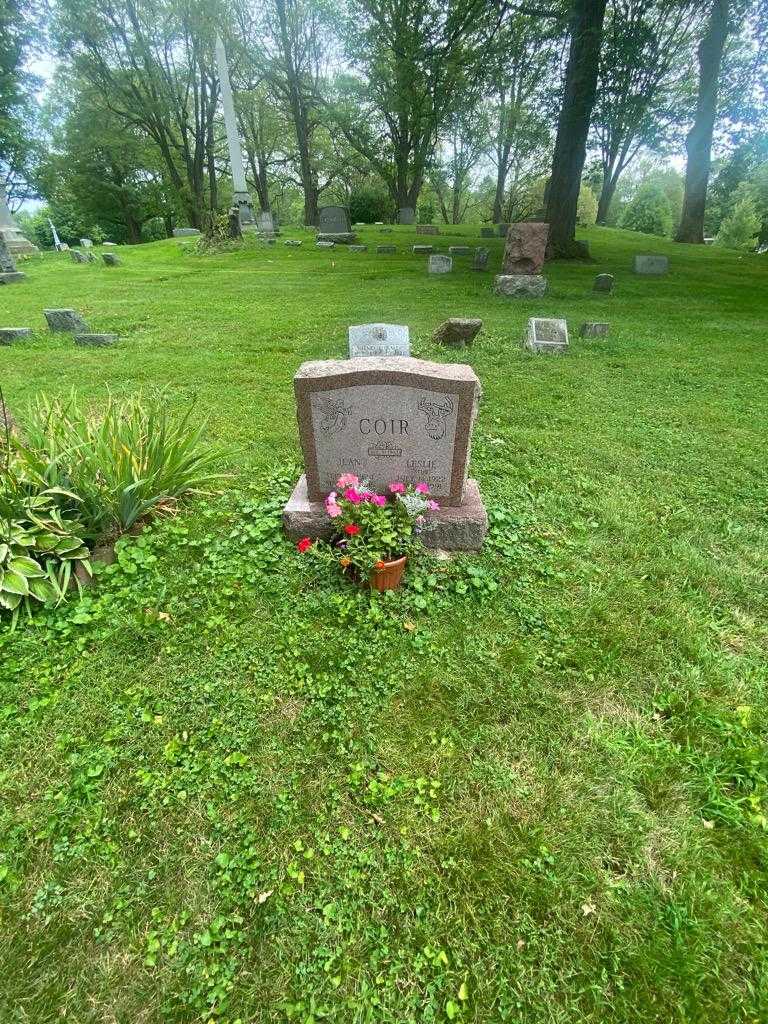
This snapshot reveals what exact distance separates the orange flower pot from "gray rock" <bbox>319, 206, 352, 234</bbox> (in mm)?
21904

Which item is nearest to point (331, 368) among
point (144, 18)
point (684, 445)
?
point (684, 445)

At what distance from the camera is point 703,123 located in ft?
59.9

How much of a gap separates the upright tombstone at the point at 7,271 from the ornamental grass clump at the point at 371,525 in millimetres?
15694

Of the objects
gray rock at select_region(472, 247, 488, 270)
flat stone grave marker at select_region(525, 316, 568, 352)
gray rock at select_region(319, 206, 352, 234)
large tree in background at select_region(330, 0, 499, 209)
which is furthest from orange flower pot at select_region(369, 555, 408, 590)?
gray rock at select_region(319, 206, 352, 234)

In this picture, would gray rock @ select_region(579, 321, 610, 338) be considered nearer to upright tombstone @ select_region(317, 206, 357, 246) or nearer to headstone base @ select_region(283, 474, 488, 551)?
headstone base @ select_region(283, 474, 488, 551)

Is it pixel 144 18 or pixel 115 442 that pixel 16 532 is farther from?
pixel 144 18

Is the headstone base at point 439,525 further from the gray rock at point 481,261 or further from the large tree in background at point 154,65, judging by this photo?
the large tree in background at point 154,65

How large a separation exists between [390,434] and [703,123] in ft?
77.2

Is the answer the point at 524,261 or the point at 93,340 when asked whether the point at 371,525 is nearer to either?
the point at 93,340

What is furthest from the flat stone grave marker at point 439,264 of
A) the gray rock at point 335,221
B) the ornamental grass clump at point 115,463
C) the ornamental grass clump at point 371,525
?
the ornamental grass clump at point 371,525

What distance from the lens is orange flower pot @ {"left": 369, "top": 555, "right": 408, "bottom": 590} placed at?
291 centimetres

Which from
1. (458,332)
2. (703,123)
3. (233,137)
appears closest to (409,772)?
(458,332)

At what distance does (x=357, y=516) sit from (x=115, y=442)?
178cm

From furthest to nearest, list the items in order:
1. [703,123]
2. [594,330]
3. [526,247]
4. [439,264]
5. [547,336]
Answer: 1. [703,123]
2. [439,264]
3. [526,247]
4. [594,330]
5. [547,336]
